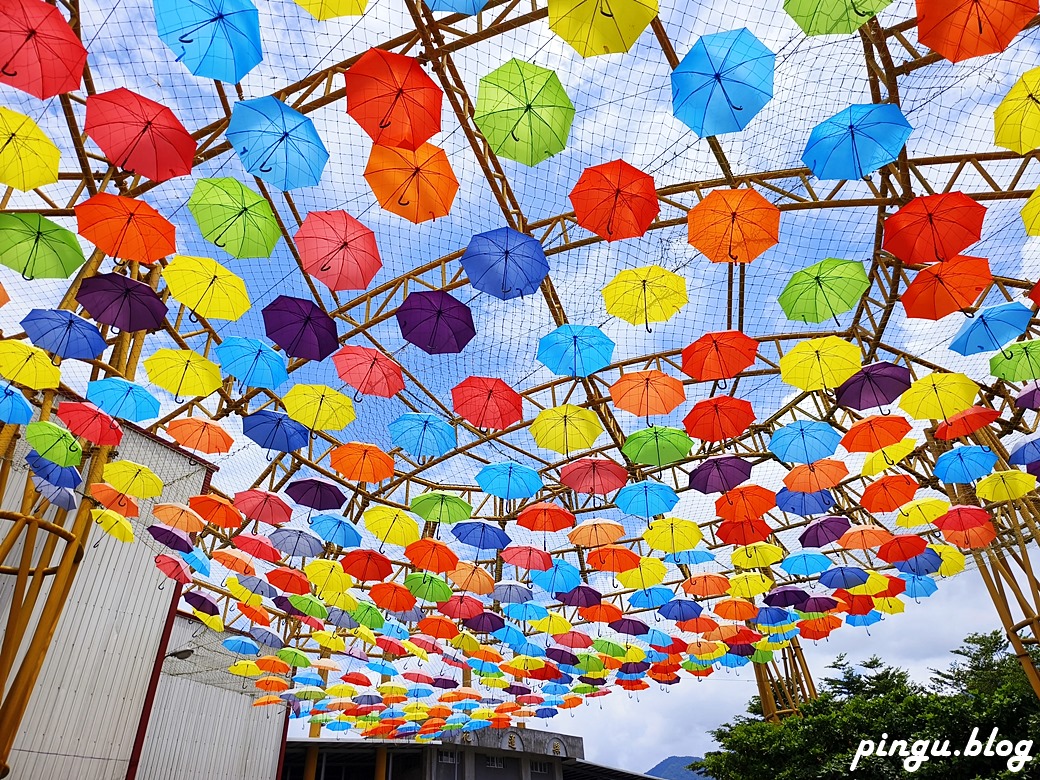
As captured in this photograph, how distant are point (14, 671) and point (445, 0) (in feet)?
37.2

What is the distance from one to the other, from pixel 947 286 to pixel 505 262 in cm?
488

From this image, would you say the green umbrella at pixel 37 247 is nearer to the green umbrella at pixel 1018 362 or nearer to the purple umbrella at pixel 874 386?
the purple umbrella at pixel 874 386

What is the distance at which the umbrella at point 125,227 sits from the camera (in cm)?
634

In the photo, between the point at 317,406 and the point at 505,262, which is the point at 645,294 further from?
the point at 317,406

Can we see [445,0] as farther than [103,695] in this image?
No

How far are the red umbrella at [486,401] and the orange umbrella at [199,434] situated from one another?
3535 millimetres

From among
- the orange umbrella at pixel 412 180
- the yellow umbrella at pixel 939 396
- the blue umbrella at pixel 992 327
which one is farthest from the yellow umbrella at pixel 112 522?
the blue umbrella at pixel 992 327

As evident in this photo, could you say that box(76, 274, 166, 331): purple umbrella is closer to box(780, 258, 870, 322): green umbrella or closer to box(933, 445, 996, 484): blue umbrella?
box(780, 258, 870, 322): green umbrella

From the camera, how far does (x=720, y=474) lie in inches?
412

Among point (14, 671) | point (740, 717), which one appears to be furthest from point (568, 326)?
point (740, 717)

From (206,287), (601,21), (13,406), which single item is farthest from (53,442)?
(601,21)

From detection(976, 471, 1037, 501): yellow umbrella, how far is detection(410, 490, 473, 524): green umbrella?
8.12m

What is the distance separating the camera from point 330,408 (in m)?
9.74

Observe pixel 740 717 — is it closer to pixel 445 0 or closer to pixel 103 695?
pixel 103 695
